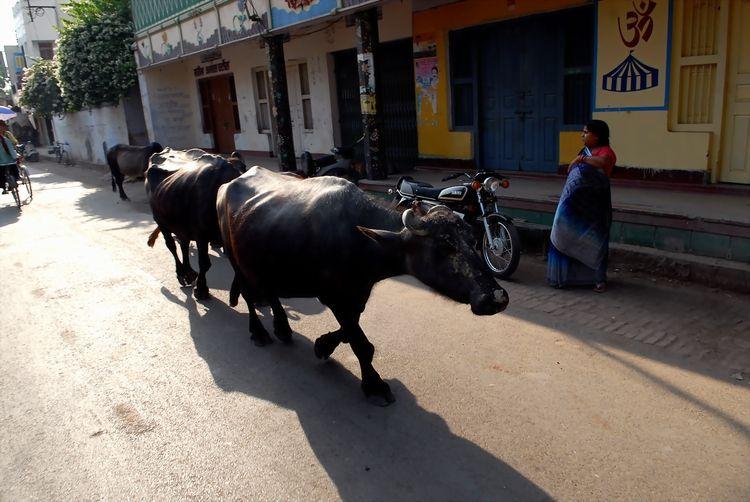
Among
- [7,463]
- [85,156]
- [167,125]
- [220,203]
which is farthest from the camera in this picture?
[85,156]

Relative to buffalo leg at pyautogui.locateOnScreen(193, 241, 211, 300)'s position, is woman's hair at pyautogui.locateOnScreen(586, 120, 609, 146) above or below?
above

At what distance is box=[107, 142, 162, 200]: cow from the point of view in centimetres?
1213

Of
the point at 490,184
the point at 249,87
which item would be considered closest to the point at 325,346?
the point at 490,184

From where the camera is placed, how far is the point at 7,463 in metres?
3.36

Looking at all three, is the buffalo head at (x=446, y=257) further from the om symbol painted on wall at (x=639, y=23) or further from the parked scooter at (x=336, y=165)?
the parked scooter at (x=336, y=165)

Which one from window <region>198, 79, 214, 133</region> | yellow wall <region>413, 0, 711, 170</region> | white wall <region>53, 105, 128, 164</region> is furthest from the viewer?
white wall <region>53, 105, 128, 164</region>

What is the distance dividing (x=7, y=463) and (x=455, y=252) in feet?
9.84

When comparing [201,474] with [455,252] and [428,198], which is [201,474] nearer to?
[455,252]

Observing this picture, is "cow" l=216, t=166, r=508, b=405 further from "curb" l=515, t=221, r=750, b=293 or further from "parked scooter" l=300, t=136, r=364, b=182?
"parked scooter" l=300, t=136, r=364, b=182

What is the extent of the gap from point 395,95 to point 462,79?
2064mm

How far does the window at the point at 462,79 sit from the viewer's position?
972 cm

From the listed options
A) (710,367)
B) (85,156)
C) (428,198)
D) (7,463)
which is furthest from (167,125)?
(710,367)

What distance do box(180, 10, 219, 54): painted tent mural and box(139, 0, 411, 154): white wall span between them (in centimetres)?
58

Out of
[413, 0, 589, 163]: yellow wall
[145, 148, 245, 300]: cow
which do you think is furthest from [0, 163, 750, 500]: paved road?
[413, 0, 589, 163]: yellow wall
